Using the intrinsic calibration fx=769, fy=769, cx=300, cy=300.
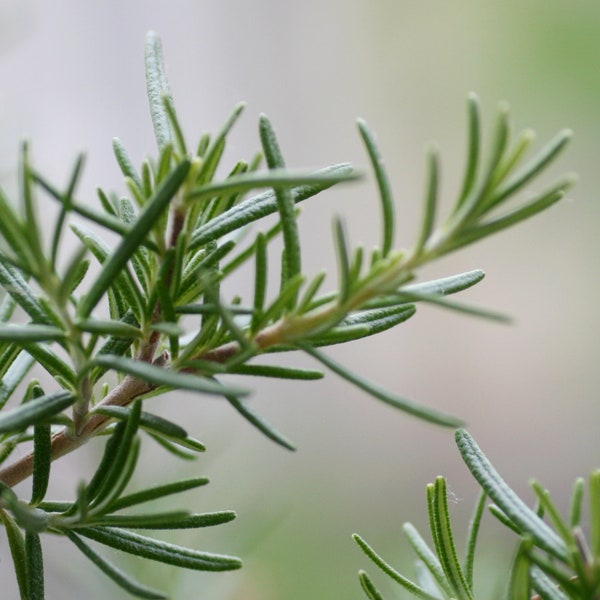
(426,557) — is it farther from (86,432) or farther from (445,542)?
(86,432)

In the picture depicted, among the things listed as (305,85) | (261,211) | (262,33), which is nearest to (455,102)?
(305,85)

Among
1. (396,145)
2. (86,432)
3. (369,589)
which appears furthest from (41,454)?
(396,145)

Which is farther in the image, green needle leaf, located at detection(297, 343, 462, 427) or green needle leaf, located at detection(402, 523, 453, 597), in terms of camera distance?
green needle leaf, located at detection(402, 523, 453, 597)

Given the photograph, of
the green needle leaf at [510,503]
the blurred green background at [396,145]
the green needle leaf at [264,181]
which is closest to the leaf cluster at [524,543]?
the green needle leaf at [510,503]

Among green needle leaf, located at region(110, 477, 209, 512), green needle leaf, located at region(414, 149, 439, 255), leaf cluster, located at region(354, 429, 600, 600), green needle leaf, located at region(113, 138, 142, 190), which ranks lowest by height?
leaf cluster, located at region(354, 429, 600, 600)

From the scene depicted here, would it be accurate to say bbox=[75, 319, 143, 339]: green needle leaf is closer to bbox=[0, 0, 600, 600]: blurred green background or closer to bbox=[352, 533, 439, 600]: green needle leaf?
bbox=[352, 533, 439, 600]: green needle leaf

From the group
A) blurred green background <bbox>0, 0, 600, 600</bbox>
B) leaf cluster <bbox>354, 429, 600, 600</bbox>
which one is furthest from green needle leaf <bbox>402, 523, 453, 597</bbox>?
blurred green background <bbox>0, 0, 600, 600</bbox>

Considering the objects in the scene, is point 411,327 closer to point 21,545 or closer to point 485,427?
point 485,427
